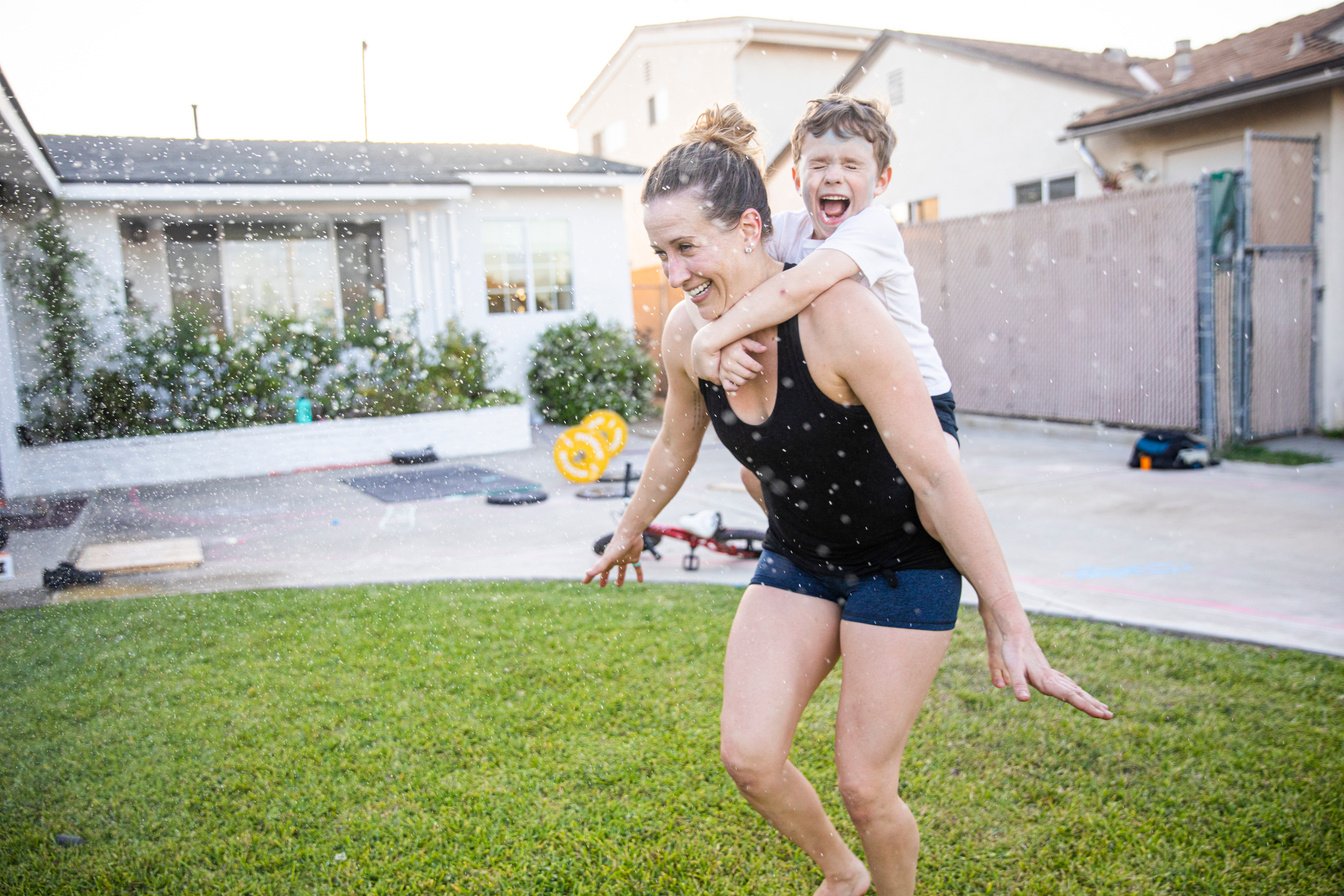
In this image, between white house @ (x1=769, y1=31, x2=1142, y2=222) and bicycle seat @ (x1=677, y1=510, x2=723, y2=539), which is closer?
bicycle seat @ (x1=677, y1=510, x2=723, y2=539)

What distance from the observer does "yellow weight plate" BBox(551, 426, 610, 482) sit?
9.88m

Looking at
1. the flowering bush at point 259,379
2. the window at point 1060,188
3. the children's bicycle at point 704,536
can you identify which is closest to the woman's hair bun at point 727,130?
the children's bicycle at point 704,536

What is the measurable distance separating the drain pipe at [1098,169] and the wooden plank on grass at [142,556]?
12.1 metres

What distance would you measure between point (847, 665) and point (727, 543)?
442 centimetres

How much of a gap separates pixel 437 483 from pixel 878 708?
8.86 metres

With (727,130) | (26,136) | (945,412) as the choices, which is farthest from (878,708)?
(26,136)

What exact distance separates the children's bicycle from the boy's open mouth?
3534mm

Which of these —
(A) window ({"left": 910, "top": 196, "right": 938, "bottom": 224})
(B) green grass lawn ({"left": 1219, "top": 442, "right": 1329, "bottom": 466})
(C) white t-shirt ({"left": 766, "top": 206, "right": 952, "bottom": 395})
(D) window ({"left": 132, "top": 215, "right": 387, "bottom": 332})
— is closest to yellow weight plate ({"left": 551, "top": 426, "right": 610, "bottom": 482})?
(D) window ({"left": 132, "top": 215, "right": 387, "bottom": 332})

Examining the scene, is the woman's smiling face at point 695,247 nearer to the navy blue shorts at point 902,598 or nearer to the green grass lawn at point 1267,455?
the navy blue shorts at point 902,598

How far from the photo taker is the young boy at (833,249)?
2312 mm

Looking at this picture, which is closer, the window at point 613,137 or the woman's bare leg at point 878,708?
the woman's bare leg at point 878,708

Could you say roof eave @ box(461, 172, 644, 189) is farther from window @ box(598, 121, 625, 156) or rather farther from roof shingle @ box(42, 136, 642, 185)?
window @ box(598, 121, 625, 156)

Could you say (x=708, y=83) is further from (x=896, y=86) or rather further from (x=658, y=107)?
(x=896, y=86)

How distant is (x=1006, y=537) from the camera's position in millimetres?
7316
